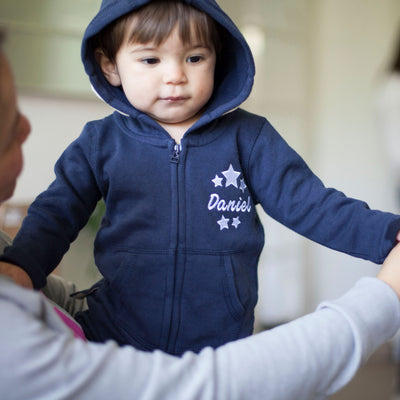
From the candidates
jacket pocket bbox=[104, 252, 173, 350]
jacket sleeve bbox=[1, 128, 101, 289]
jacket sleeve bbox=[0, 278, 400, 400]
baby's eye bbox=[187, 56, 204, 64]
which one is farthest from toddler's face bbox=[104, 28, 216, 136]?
jacket sleeve bbox=[0, 278, 400, 400]

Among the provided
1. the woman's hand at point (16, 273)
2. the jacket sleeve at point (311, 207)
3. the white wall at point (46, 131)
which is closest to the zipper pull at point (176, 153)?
the jacket sleeve at point (311, 207)

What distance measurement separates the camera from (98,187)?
0.83 m

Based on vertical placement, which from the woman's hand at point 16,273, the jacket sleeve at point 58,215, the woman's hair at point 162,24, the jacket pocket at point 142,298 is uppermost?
the woman's hair at point 162,24

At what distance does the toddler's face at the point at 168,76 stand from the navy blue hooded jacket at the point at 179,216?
29 millimetres

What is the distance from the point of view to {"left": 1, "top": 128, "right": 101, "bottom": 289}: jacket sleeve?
68 cm

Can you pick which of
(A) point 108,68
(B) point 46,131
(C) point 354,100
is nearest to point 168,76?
(A) point 108,68

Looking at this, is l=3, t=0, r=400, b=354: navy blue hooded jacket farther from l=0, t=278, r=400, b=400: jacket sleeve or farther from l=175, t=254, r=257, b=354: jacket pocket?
l=0, t=278, r=400, b=400: jacket sleeve

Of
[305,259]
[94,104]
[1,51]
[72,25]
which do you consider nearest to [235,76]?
[1,51]

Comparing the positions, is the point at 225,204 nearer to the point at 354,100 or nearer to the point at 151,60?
the point at 151,60

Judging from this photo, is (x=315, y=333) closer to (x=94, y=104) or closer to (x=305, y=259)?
(x=94, y=104)

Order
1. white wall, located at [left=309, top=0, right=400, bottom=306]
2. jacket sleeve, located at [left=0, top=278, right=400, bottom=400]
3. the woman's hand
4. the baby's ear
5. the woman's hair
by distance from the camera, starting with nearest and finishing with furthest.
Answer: jacket sleeve, located at [left=0, top=278, right=400, bottom=400]
the woman's hand
the woman's hair
the baby's ear
white wall, located at [left=309, top=0, right=400, bottom=306]

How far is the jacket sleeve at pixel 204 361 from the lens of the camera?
0.44 meters

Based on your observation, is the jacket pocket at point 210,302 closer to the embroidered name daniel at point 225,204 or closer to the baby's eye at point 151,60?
the embroidered name daniel at point 225,204

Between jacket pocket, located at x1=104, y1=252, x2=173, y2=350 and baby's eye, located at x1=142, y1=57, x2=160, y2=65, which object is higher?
baby's eye, located at x1=142, y1=57, x2=160, y2=65
